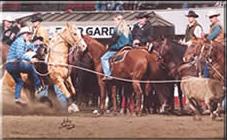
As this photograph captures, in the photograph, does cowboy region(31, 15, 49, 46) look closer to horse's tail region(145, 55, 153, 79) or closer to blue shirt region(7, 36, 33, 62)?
blue shirt region(7, 36, 33, 62)

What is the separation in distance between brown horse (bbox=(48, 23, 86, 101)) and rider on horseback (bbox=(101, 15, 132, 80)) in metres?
0.32

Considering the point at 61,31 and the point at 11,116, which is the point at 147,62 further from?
the point at 11,116

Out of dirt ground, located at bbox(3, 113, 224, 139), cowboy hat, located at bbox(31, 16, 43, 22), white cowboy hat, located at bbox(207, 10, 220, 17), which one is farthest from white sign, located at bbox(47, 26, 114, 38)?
white cowboy hat, located at bbox(207, 10, 220, 17)

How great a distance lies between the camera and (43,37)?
8.58 metres

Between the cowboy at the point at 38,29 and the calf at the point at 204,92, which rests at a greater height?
the cowboy at the point at 38,29

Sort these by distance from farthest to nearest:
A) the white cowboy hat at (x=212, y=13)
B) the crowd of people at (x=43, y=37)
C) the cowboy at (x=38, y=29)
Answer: the cowboy at (x=38, y=29), the crowd of people at (x=43, y=37), the white cowboy hat at (x=212, y=13)

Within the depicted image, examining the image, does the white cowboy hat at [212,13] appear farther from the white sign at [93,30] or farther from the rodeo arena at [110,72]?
the white sign at [93,30]

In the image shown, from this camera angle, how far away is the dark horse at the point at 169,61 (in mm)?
8484

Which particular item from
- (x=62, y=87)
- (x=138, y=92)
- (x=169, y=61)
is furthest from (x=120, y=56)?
(x=62, y=87)

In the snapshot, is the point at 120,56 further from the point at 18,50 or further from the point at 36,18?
the point at 18,50

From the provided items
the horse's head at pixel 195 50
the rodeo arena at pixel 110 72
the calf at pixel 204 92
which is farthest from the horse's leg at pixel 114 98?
the horse's head at pixel 195 50

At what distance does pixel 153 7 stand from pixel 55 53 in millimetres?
1340

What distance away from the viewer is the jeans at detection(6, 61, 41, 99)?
28.2ft

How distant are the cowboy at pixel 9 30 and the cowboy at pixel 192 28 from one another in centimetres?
210
